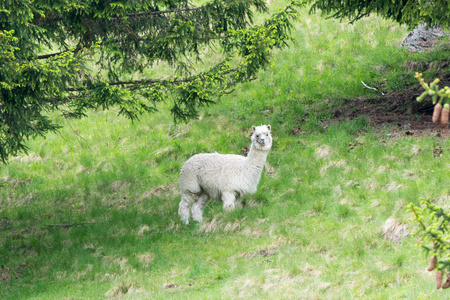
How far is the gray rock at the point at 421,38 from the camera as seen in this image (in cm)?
1925

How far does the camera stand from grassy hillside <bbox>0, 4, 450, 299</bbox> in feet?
29.8

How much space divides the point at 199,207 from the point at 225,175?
1.12 m

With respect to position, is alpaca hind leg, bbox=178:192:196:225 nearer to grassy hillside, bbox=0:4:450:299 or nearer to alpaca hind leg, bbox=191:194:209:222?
alpaca hind leg, bbox=191:194:209:222

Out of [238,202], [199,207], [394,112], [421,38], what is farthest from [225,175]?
[421,38]

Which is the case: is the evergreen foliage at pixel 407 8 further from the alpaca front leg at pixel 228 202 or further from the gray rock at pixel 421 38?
the alpaca front leg at pixel 228 202

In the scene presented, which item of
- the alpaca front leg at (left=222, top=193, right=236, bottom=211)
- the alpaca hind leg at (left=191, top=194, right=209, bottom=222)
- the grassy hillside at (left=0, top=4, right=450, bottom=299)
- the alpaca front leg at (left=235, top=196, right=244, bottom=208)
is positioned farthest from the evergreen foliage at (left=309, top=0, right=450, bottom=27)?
the alpaca hind leg at (left=191, top=194, right=209, bottom=222)

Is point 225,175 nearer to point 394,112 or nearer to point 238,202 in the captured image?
point 238,202

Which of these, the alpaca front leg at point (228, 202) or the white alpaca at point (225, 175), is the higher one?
the white alpaca at point (225, 175)

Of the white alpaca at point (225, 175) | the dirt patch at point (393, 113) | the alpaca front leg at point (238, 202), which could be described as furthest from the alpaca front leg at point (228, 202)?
the dirt patch at point (393, 113)

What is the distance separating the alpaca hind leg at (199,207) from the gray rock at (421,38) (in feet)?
35.5

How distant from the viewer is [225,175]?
470 inches

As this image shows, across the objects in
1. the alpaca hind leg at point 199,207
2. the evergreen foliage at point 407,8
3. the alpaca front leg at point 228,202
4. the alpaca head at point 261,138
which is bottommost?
the alpaca hind leg at point 199,207

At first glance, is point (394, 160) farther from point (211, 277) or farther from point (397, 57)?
point (397, 57)

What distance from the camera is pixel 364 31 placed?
68.7 feet
